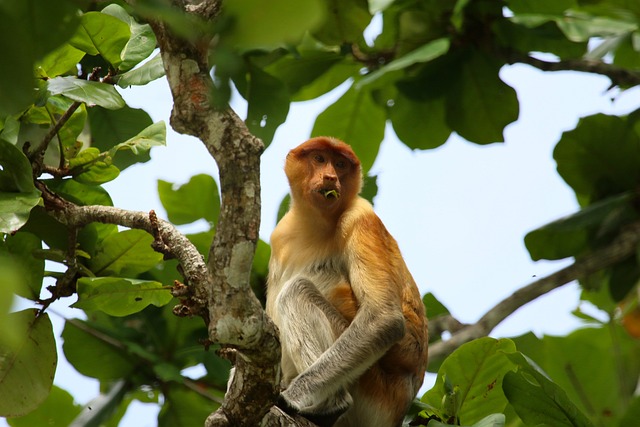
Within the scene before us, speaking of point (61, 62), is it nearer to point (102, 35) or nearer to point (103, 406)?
point (102, 35)

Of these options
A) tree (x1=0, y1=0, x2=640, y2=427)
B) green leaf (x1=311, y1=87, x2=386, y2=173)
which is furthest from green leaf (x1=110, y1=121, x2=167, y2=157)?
green leaf (x1=311, y1=87, x2=386, y2=173)

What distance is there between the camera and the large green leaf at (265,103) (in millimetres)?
4477

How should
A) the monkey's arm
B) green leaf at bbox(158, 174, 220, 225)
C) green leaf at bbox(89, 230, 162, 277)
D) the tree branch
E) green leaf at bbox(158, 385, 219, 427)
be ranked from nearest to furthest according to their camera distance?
the tree branch → green leaf at bbox(89, 230, 162, 277) → the monkey's arm → green leaf at bbox(158, 385, 219, 427) → green leaf at bbox(158, 174, 220, 225)

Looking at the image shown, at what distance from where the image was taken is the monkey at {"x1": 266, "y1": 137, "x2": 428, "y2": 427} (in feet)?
12.7

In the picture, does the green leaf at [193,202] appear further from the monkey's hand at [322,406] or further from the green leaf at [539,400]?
the green leaf at [539,400]

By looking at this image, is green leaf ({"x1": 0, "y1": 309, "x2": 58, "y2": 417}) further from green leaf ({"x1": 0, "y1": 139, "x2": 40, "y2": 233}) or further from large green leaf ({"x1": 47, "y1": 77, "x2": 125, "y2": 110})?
large green leaf ({"x1": 47, "y1": 77, "x2": 125, "y2": 110})

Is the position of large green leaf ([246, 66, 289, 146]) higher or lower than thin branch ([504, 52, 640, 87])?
lower

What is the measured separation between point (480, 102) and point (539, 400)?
8.78 feet

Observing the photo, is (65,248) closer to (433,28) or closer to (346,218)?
(346,218)

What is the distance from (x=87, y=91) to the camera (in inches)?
119

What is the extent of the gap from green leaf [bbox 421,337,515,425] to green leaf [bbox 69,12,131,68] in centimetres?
205

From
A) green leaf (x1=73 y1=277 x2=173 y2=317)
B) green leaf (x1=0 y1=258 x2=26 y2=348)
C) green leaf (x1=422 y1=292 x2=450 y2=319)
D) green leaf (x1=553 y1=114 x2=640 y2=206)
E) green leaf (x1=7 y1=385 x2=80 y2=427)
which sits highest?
green leaf (x1=553 y1=114 x2=640 y2=206)

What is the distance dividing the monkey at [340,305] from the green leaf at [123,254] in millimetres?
899

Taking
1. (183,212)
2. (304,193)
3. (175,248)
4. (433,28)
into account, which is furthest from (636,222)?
(175,248)
